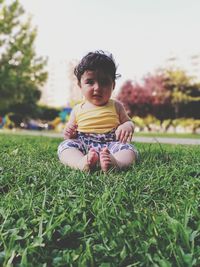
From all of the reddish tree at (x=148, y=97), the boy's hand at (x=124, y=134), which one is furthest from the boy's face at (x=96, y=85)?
the reddish tree at (x=148, y=97)

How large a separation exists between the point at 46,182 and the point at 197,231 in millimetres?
903

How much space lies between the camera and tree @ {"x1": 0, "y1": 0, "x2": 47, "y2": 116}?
18469 millimetres

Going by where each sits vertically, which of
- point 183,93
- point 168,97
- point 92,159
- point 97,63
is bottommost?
point 92,159

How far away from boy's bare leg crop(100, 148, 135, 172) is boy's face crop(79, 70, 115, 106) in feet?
1.73

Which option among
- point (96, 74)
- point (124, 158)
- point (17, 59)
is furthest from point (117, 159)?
point (17, 59)

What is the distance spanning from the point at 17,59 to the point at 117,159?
1768cm

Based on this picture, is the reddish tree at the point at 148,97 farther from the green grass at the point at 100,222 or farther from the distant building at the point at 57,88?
the distant building at the point at 57,88

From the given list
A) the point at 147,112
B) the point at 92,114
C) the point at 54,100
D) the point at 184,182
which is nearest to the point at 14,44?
the point at 147,112

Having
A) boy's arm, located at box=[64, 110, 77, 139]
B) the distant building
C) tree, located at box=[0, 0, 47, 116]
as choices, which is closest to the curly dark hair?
boy's arm, located at box=[64, 110, 77, 139]

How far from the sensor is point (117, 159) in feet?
8.41

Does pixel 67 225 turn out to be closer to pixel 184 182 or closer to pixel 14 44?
pixel 184 182

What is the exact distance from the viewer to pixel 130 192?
1.72 m

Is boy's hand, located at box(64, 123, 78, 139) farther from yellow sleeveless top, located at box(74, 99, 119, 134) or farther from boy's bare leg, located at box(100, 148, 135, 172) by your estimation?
boy's bare leg, located at box(100, 148, 135, 172)

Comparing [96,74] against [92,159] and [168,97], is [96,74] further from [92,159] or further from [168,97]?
[168,97]
